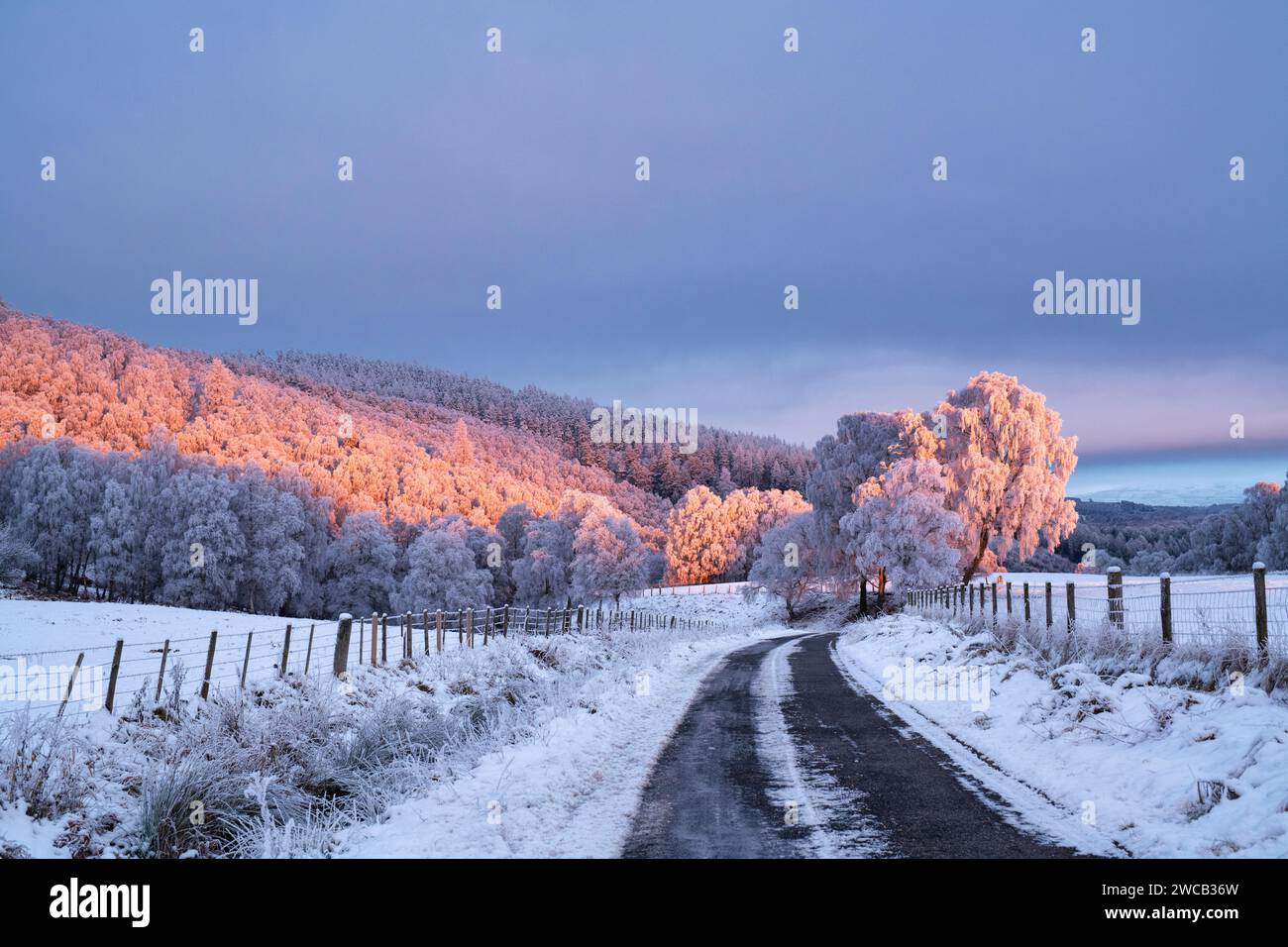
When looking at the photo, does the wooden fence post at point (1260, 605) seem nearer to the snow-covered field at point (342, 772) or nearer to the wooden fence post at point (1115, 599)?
the wooden fence post at point (1115, 599)

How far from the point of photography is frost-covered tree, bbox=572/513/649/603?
6988cm

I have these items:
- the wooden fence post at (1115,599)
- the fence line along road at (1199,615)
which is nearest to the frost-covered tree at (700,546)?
the fence line along road at (1199,615)

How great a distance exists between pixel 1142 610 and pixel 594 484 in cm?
14872

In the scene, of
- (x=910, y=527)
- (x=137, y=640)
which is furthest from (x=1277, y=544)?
(x=137, y=640)

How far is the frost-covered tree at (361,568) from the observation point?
242ft

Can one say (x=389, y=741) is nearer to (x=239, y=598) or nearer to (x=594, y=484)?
(x=239, y=598)

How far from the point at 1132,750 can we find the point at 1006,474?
3845 centimetres

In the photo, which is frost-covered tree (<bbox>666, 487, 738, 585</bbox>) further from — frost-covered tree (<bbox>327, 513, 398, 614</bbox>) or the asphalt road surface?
the asphalt road surface

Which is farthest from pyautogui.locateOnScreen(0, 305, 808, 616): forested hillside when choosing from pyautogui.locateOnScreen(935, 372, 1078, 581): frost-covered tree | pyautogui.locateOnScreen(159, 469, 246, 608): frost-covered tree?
pyautogui.locateOnScreen(935, 372, 1078, 581): frost-covered tree

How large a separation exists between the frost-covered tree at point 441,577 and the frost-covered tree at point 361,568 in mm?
3655

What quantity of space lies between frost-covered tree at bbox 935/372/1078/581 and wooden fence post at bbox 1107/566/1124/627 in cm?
3079

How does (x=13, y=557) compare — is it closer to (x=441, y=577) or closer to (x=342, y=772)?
(x=441, y=577)

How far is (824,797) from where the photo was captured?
22.7ft

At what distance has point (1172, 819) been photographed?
231 inches
